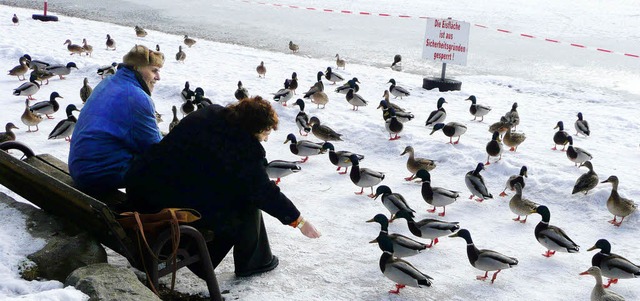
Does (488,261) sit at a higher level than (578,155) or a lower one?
lower

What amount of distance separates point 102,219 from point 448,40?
10.6 m

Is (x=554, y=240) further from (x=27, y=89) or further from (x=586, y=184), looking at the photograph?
(x=27, y=89)

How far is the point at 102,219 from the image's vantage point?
382 centimetres

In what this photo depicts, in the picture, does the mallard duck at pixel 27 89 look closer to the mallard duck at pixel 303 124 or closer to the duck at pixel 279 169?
the mallard duck at pixel 303 124

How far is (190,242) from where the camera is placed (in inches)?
167

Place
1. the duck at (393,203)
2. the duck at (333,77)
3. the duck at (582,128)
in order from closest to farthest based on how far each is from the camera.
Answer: the duck at (393,203)
the duck at (582,128)
the duck at (333,77)

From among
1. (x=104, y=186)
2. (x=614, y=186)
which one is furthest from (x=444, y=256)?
(x=104, y=186)

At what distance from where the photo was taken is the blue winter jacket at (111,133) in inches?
178

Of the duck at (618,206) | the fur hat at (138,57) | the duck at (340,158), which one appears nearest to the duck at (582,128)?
the duck at (618,206)

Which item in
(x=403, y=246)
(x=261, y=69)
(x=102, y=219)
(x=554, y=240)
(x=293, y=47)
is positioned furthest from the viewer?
(x=293, y=47)

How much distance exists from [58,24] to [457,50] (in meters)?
10.9

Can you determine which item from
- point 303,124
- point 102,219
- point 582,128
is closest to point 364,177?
point 303,124

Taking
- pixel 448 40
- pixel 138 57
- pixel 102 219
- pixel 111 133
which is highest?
pixel 138 57

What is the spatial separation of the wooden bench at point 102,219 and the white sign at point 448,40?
9.75m
